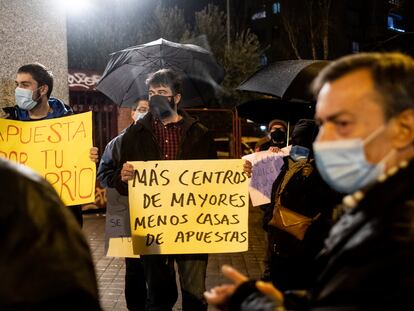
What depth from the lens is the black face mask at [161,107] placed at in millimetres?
3969

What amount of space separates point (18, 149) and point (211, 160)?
1517 mm

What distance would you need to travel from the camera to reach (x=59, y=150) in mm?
4082

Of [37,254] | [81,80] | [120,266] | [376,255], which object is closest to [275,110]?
[120,266]

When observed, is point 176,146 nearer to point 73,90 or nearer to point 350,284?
point 350,284

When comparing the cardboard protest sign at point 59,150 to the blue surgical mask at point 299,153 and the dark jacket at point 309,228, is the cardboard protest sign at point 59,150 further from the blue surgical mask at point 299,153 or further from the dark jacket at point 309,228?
the blue surgical mask at point 299,153

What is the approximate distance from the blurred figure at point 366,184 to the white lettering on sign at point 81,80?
7.78 meters

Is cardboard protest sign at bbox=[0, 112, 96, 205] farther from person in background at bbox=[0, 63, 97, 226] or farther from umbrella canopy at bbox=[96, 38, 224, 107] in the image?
umbrella canopy at bbox=[96, 38, 224, 107]

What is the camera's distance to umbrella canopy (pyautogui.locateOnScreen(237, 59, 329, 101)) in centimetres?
503

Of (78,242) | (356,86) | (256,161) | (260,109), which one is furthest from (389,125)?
(260,109)

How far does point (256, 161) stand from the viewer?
555cm

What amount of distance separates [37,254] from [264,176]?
14.5 feet

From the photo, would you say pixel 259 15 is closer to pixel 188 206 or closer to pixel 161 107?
pixel 161 107

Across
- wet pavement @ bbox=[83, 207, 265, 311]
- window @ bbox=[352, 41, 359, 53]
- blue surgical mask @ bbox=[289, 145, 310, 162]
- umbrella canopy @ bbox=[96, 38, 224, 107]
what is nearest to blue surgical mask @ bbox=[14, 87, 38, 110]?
umbrella canopy @ bbox=[96, 38, 224, 107]

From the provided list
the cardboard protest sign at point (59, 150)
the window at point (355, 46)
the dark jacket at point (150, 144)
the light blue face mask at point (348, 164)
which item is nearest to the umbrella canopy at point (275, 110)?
the dark jacket at point (150, 144)
